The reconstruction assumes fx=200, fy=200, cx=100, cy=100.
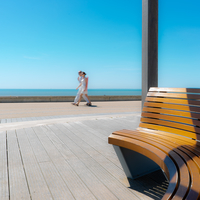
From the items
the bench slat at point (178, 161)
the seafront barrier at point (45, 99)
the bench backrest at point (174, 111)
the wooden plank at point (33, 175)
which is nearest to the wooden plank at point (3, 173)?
the wooden plank at point (33, 175)

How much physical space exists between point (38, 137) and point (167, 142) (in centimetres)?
257

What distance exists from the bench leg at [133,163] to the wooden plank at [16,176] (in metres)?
0.92

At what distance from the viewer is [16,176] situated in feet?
6.93

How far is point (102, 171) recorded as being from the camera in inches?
88.9

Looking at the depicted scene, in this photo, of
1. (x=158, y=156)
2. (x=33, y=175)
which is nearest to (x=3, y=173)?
(x=33, y=175)

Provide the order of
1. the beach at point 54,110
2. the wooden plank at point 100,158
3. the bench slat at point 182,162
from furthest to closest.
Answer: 1. the beach at point 54,110
2. the wooden plank at point 100,158
3. the bench slat at point 182,162

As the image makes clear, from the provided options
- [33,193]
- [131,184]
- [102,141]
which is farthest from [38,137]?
[131,184]

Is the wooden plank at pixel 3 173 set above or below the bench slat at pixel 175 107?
below

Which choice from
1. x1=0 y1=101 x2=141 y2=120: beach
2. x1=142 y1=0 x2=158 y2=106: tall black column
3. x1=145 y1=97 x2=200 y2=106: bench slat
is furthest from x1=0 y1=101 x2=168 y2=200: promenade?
x1=0 y1=101 x2=141 y2=120: beach

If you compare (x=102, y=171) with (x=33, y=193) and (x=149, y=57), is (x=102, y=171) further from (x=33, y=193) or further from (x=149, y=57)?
(x=149, y=57)

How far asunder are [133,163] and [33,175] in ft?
3.52

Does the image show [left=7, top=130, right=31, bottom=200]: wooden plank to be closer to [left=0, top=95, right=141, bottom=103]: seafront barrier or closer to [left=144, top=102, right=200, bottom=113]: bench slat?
[left=144, top=102, right=200, bottom=113]: bench slat

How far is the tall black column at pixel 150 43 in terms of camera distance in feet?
10.2

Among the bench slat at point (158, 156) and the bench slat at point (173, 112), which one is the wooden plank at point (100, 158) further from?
the bench slat at point (173, 112)
